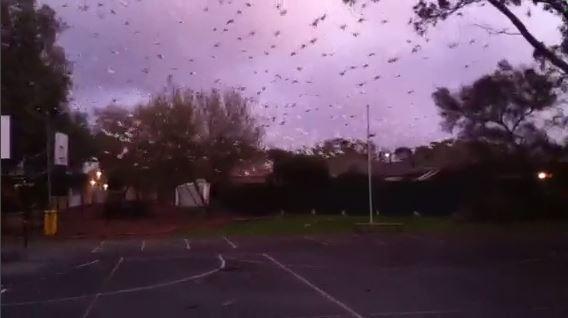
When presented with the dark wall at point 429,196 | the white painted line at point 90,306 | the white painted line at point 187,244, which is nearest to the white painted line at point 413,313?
the white painted line at point 90,306

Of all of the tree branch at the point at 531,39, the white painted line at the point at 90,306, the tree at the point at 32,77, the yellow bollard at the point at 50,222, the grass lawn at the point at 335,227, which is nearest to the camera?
the white painted line at the point at 90,306

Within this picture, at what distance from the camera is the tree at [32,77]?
39625mm

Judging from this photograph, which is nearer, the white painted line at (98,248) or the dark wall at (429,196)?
the white painted line at (98,248)

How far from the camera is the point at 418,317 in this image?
12430 millimetres

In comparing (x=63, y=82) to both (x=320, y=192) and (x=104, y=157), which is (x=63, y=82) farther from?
(x=320, y=192)

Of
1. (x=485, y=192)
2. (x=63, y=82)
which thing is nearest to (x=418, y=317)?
(x=63, y=82)

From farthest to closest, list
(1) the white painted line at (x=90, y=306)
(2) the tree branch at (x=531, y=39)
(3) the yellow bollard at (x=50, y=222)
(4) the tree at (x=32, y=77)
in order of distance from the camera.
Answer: (3) the yellow bollard at (x=50, y=222)
(4) the tree at (x=32, y=77)
(2) the tree branch at (x=531, y=39)
(1) the white painted line at (x=90, y=306)

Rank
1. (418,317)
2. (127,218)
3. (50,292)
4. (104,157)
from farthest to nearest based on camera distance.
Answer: (104,157), (127,218), (50,292), (418,317)

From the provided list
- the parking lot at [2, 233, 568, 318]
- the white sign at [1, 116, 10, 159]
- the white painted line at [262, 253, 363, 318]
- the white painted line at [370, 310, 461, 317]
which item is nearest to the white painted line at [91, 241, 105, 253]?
the parking lot at [2, 233, 568, 318]

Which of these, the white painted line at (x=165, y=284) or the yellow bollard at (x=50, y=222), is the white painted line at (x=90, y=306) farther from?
the yellow bollard at (x=50, y=222)

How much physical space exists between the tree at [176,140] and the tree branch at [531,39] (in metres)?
31.1

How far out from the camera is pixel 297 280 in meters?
18.4

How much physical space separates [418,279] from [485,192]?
33.2 meters

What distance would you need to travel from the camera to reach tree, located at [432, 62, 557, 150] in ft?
175
